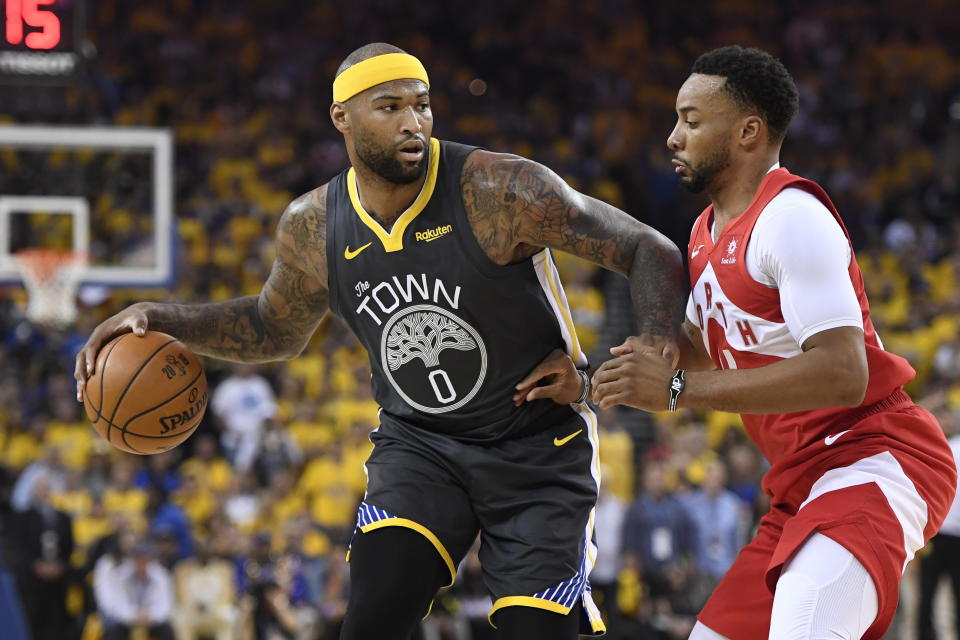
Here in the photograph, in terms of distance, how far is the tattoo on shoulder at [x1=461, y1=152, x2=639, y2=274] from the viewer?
410cm

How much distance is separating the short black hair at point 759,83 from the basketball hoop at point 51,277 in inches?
280

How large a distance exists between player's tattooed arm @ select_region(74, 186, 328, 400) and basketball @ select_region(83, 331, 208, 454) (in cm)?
6

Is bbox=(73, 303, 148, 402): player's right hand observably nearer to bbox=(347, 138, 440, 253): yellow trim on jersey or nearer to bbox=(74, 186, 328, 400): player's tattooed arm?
bbox=(74, 186, 328, 400): player's tattooed arm

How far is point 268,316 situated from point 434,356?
2.74 feet

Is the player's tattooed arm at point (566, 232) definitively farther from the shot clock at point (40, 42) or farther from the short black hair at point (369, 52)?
the shot clock at point (40, 42)

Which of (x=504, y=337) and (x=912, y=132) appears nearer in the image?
(x=504, y=337)

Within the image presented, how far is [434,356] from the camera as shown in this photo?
167 inches

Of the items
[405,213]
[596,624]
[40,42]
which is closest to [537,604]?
[596,624]

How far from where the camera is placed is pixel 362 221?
434 cm

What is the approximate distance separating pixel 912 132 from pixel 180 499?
36.7 feet

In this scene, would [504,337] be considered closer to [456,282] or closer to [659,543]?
[456,282]

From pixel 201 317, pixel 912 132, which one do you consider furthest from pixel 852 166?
pixel 201 317

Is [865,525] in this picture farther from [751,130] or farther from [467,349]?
[467,349]

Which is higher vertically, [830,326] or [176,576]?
[830,326]
